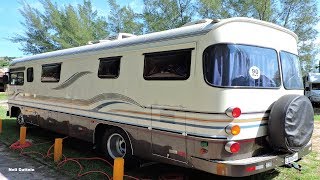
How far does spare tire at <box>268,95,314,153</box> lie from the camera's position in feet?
17.3

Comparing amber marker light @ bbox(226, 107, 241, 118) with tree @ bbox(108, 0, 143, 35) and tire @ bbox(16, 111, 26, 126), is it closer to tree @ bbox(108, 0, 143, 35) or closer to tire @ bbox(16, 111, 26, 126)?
tire @ bbox(16, 111, 26, 126)

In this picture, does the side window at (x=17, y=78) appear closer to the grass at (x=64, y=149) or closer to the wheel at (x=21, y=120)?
the wheel at (x=21, y=120)

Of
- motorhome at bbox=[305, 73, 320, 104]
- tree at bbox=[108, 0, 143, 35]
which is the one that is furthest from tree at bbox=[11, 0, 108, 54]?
motorhome at bbox=[305, 73, 320, 104]

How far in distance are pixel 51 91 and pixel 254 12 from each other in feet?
53.5

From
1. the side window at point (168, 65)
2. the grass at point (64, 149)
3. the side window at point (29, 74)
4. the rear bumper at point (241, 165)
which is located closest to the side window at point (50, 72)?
the side window at point (29, 74)

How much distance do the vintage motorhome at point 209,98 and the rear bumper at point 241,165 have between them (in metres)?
0.01

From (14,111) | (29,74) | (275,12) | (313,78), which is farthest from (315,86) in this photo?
(29,74)

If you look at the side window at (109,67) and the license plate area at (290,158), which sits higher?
the side window at (109,67)

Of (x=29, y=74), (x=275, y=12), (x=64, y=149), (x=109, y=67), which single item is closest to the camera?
(x=109, y=67)

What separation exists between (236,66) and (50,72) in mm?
6002

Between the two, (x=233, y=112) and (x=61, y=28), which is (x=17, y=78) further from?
(x=61, y=28)

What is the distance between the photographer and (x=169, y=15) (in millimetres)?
23781

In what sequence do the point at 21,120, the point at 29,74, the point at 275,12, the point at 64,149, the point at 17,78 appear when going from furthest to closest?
the point at 275,12
the point at 17,78
the point at 21,120
the point at 29,74
the point at 64,149

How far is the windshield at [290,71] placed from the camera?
6.11 metres
